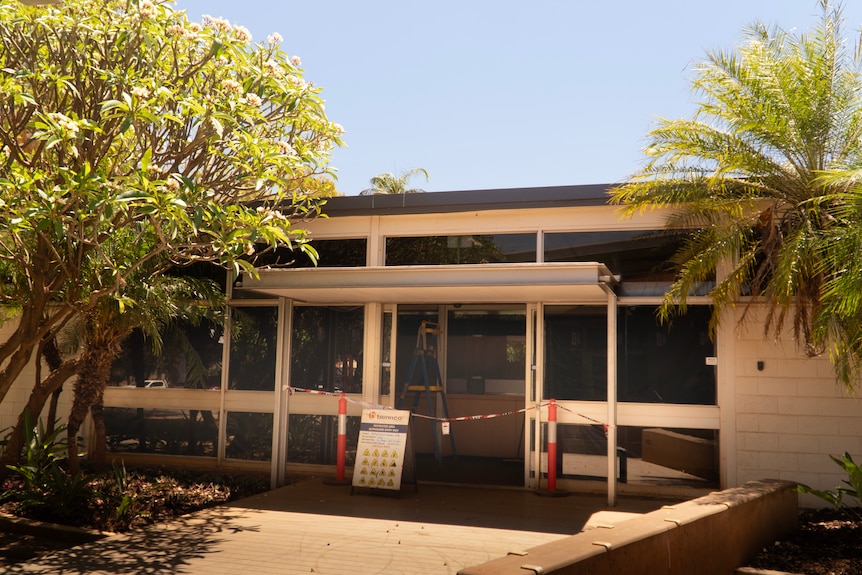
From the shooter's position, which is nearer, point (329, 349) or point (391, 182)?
point (329, 349)

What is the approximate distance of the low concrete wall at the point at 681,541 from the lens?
14.6ft

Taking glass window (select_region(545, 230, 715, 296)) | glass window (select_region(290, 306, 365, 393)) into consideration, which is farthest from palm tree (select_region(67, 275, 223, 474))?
glass window (select_region(545, 230, 715, 296))

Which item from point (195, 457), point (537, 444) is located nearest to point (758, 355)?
point (537, 444)

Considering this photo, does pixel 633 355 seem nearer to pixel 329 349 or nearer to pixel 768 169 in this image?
pixel 768 169

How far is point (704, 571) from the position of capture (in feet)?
19.1

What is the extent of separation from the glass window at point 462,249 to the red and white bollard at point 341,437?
6.71 ft

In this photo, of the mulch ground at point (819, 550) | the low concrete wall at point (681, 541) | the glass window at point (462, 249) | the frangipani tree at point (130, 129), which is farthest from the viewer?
the glass window at point (462, 249)

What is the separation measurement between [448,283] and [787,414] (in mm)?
4163

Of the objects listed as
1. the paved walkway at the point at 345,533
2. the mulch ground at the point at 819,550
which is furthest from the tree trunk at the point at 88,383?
the mulch ground at the point at 819,550

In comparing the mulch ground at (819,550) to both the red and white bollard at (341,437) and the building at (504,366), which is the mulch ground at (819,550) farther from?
the red and white bollard at (341,437)

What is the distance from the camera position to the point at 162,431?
1185cm

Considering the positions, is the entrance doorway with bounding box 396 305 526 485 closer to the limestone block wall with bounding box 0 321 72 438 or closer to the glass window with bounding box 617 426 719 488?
the glass window with bounding box 617 426 719 488

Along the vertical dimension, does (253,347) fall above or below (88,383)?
above

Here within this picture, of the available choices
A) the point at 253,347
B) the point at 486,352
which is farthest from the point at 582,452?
the point at 253,347
